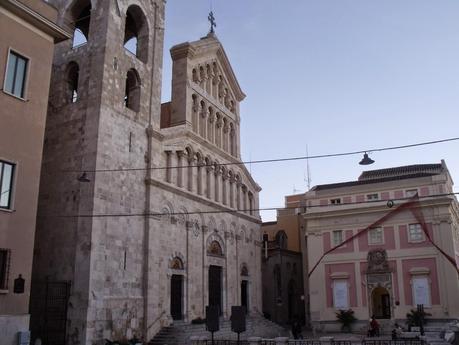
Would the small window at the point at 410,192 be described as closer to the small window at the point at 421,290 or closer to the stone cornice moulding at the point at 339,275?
the small window at the point at 421,290

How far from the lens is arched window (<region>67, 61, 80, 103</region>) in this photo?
30.0 meters

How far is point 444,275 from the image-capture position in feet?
118

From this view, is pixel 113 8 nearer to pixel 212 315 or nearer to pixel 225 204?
pixel 225 204

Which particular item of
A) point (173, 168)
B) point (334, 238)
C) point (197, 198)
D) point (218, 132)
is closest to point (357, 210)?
point (334, 238)

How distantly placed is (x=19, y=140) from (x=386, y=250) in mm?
28266

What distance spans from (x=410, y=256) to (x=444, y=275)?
2622 mm

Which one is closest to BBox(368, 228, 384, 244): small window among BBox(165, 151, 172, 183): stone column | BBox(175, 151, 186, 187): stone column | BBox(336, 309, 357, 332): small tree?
BBox(336, 309, 357, 332): small tree

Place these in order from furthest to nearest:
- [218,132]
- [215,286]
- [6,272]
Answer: [218,132] → [215,286] → [6,272]

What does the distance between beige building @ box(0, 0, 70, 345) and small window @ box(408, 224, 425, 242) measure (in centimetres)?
2775

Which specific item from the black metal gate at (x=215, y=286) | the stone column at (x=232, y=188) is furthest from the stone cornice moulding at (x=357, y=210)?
the black metal gate at (x=215, y=286)

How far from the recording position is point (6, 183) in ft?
61.5

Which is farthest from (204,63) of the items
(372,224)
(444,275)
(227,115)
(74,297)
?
(444,275)

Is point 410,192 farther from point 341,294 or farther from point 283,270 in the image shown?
point 283,270

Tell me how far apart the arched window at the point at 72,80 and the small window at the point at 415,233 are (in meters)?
25.1
